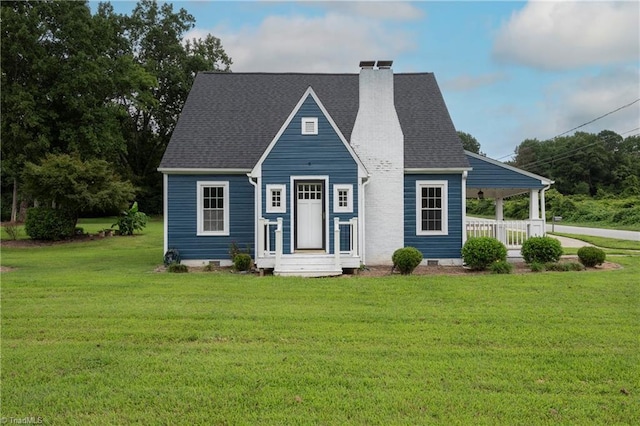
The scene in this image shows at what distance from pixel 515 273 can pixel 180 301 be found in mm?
8577

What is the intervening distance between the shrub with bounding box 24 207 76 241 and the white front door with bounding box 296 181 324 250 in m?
15.2

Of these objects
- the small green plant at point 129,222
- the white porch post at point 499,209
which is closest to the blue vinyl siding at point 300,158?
the white porch post at point 499,209

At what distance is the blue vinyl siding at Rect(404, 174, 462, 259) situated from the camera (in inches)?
588

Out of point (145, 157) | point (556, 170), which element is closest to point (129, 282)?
point (145, 157)

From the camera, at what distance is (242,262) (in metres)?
13.3

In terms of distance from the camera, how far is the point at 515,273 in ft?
41.1

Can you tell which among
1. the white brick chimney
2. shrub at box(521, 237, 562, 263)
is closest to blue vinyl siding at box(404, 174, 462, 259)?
the white brick chimney

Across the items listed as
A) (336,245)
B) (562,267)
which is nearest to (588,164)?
(562,267)

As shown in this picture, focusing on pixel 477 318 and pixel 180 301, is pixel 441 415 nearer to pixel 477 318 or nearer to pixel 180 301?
pixel 477 318

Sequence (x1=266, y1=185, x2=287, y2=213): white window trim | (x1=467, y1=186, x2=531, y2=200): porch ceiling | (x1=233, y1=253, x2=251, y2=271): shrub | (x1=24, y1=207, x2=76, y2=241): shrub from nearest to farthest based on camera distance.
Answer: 1. (x1=233, y1=253, x2=251, y2=271): shrub
2. (x1=266, y1=185, x2=287, y2=213): white window trim
3. (x1=467, y1=186, x2=531, y2=200): porch ceiling
4. (x1=24, y1=207, x2=76, y2=241): shrub

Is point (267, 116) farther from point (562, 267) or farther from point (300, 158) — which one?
point (562, 267)

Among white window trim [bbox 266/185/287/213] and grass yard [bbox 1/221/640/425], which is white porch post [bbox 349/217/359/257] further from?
grass yard [bbox 1/221/640/425]

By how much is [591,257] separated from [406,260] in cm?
539

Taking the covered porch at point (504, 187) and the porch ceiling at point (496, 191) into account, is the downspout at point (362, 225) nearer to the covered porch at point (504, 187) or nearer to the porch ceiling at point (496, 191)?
the covered porch at point (504, 187)
